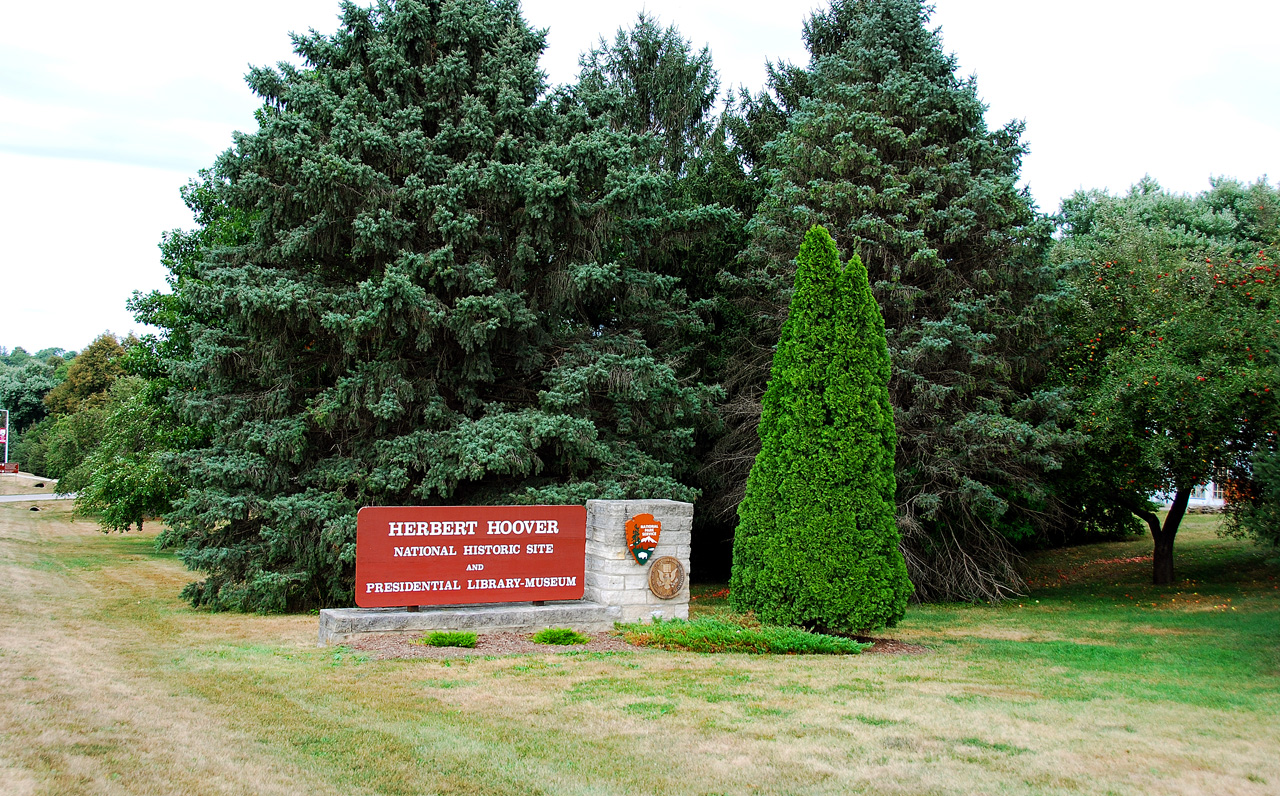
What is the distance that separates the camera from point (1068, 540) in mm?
26891

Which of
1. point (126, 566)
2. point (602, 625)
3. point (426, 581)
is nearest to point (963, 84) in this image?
point (602, 625)

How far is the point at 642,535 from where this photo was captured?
11.5m

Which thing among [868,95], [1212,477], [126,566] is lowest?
[126,566]

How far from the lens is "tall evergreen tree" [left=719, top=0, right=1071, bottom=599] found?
15820 mm

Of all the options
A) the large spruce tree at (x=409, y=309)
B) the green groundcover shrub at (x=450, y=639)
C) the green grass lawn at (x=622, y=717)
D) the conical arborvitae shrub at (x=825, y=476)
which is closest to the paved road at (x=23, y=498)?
the large spruce tree at (x=409, y=309)

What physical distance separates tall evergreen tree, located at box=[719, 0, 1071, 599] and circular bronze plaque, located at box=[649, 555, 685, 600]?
227 inches

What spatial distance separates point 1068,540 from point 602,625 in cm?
2070

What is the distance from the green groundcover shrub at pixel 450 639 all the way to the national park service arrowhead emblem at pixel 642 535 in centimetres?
252

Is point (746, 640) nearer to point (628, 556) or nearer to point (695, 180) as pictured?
point (628, 556)

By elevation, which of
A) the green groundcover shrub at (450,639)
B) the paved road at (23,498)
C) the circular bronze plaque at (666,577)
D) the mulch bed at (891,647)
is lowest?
the paved road at (23,498)

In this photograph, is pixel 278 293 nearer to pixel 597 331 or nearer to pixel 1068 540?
pixel 597 331

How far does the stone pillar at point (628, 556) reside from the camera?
11.5 meters

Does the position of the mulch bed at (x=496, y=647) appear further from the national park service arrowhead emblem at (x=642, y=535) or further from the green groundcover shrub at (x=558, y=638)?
the national park service arrowhead emblem at (x=642, y=535)

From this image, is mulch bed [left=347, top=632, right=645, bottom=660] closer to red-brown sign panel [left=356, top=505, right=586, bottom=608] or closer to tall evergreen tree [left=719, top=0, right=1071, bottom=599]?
red-brown sign panel [left=356, top=505, right=586, bottom=608]
